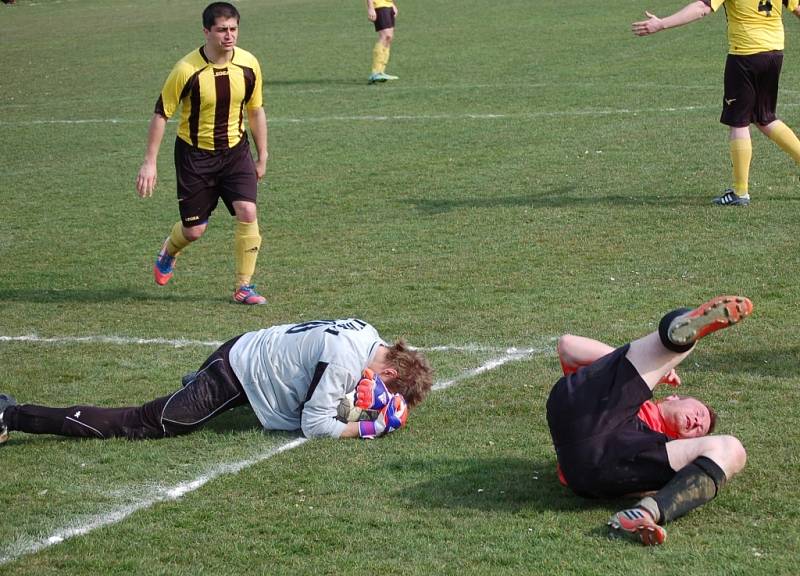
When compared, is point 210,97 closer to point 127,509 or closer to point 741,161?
point 127,509

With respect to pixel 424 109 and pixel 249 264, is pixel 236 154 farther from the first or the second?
pixel 424 109

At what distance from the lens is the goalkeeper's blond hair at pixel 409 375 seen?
6.53 m

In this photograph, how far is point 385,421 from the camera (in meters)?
6.53

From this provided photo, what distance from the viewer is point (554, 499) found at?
563cm

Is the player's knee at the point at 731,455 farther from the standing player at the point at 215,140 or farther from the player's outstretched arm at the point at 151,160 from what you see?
the player's outstretched arm at the point at 151,160

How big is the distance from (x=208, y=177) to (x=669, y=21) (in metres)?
4.17

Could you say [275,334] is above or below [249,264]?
above

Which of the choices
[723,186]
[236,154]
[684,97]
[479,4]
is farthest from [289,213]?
[479,4]

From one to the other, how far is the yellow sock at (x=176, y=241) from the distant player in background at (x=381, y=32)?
11.4 m

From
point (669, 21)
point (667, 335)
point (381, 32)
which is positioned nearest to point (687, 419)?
point (667, 335)

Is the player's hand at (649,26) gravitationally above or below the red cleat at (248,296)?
above

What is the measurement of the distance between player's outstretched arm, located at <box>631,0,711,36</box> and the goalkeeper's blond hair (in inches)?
194

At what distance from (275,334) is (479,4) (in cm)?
2795

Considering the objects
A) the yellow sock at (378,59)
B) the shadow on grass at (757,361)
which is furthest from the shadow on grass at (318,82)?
the shadow on grass at (757,361)
